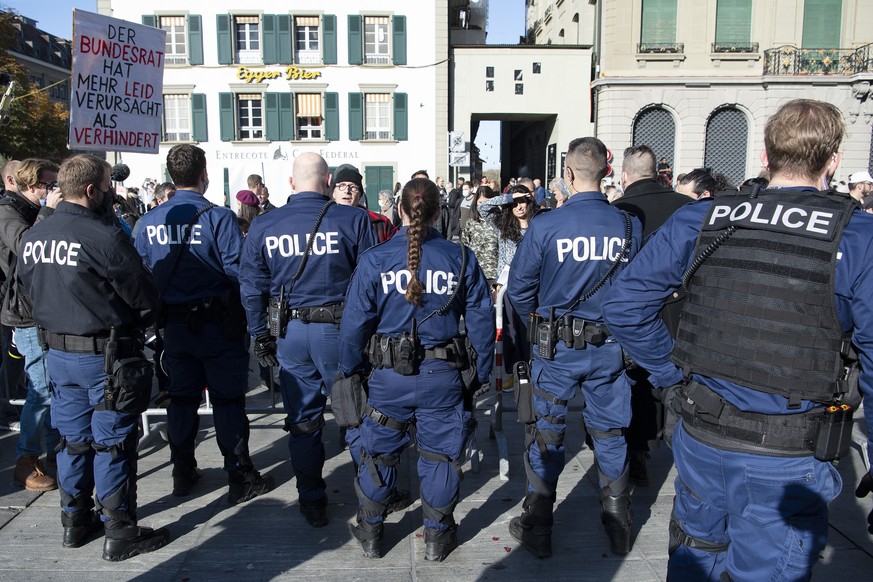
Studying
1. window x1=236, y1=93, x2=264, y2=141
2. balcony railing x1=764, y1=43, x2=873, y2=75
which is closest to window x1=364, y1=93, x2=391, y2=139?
window x1=236, y1=93, x2=264, y2=141

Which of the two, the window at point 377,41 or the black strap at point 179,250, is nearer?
the black strap at point 179,250

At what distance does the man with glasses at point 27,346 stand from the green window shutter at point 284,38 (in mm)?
23359

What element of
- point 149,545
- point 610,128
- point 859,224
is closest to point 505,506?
point 149,545

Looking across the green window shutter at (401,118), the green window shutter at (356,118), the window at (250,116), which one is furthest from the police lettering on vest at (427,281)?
the window at (250,116)

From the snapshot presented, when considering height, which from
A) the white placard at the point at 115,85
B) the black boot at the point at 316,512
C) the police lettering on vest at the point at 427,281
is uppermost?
the white placard at the point at 115,85

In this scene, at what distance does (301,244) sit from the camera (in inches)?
154

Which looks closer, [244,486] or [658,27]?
[244,486]

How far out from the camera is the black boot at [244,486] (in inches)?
168

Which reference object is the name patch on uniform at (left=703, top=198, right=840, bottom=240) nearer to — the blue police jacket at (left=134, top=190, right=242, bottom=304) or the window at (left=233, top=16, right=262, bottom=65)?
the blue police jacket at (left=134, top=190, right=242, bottom=304)

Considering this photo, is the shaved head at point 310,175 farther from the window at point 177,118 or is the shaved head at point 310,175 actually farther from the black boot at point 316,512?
the window at point 177,118

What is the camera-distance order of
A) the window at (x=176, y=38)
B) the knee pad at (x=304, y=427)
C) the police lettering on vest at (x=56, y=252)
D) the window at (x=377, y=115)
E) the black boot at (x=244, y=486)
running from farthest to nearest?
the window at (x=377, y=115), the window at (x=176, y=38), the black boot at (x=244, y=486), the knee pad at (x=304, y=427), the police lettering on vest at (x=56, y=252)

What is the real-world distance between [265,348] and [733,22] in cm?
2560

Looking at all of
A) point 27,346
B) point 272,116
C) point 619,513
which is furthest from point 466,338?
point 272,116

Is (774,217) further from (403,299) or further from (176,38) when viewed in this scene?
(176,38)
